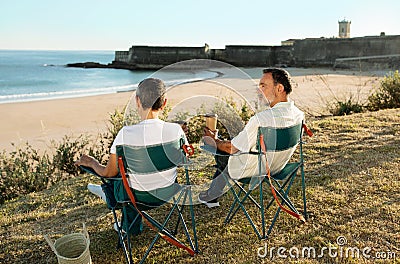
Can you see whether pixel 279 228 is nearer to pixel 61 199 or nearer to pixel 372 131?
pixel 61 199

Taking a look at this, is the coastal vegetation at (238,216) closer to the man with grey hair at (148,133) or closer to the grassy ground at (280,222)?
the grassy ground at (280,222)

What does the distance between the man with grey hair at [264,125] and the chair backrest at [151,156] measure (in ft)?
1.20

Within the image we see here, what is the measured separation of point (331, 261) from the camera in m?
2.95

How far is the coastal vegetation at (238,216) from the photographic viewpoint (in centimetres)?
317

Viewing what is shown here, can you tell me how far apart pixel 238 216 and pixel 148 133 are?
1482 millimetres

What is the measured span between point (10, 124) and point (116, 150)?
9.65 meters

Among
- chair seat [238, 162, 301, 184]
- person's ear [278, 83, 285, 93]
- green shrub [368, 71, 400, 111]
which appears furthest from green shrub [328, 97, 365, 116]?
person's ear [278, 83, 285, 93]

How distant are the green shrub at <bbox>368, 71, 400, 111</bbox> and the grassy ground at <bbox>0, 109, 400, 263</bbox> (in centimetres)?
397

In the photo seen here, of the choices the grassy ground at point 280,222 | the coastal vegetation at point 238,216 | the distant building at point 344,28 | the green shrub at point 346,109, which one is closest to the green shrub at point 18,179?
the coastal vegetation at point 238,216

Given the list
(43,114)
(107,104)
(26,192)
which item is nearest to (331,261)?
(26,192)

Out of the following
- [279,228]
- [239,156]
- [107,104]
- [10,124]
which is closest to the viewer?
[239,156]

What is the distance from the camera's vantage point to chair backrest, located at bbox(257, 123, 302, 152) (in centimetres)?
298

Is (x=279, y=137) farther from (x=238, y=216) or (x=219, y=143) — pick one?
(x=238, y=216)

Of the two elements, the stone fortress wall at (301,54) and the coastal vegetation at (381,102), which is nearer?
the coastal vegetation at (381,102)
